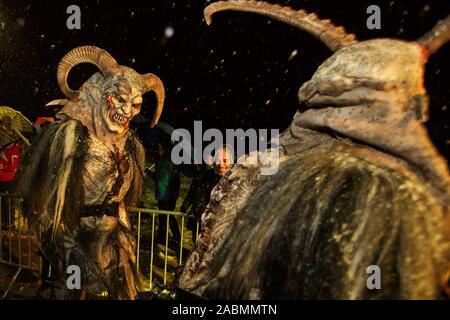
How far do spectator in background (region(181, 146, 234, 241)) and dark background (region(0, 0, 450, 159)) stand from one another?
250 cm

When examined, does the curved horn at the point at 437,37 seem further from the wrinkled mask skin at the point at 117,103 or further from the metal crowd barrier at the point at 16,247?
the metal crowd barrier at the point at 16,247

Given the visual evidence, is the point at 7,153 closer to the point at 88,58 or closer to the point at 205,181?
the point at 88,58

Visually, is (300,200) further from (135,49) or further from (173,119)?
(173,119)

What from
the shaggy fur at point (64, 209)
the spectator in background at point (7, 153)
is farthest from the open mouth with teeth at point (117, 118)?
the spectator in background at point (7, 153)

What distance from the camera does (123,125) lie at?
4727 mm

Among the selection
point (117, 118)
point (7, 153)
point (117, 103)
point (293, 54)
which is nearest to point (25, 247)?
point (7, 153)

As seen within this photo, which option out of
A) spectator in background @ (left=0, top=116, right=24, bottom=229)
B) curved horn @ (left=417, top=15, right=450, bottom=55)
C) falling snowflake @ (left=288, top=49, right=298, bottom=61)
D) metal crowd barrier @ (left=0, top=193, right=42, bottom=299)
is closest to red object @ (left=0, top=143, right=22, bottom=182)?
spectator in background @ (left=0, top=116, right=24, bottom=229)

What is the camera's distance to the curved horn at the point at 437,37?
1749 millimetres

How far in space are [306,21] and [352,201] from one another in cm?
114

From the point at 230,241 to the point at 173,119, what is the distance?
12563 mm

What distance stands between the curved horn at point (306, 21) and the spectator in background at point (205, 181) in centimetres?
429

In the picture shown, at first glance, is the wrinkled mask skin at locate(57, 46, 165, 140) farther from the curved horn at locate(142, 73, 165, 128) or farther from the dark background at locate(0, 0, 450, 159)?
the dark background at locate(0, 0, 450, 159)

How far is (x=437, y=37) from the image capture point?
1771 mm

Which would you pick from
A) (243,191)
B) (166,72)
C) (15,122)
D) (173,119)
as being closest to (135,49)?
(166,72)
